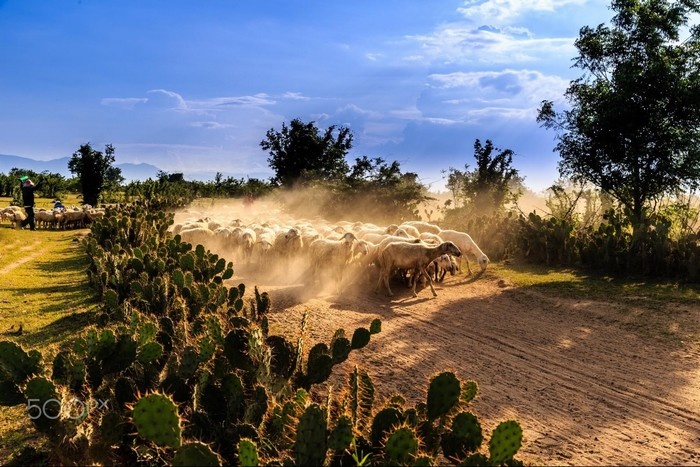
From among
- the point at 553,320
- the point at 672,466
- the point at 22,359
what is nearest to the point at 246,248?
the point at 553,320

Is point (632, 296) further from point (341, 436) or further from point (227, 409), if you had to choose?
point (227, 409)

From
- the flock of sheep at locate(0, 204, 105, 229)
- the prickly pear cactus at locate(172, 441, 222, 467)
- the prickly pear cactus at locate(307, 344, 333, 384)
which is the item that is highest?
the flock of sheep at locate(0, 204, 105, 229)

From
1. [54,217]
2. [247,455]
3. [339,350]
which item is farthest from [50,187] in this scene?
[247,455]

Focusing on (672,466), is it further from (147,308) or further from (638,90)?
(638,90)

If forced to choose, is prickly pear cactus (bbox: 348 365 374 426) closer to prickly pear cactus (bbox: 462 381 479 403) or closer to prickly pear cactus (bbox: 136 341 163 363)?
prickly pear cactus (bbox: 462 381 479 403)

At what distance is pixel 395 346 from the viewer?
27.3 feet

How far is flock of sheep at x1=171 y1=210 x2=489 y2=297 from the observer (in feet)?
39.9

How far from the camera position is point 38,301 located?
11.6 metres

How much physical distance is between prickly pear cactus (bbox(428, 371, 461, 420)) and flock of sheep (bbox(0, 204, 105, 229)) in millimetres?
27599

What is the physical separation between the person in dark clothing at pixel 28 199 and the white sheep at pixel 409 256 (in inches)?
860

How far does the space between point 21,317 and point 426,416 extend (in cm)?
957

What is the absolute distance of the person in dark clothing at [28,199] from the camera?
24844 millimetres
